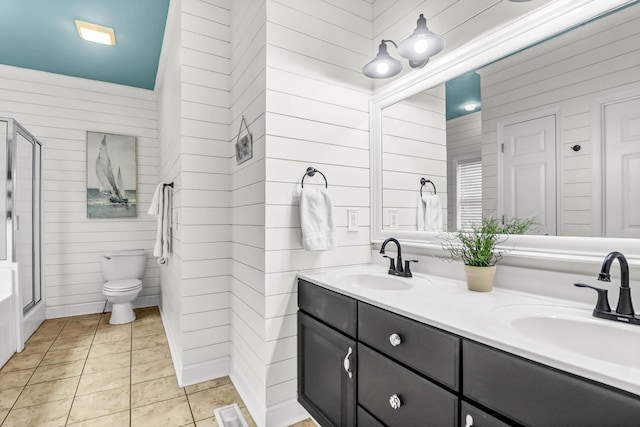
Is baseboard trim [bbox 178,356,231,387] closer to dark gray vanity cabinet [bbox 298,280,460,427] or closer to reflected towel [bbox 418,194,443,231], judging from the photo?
dark gray vanity cabinet [bbox 298,280,460,427]

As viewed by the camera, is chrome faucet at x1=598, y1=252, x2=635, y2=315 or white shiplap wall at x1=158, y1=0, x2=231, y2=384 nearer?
chrome faucet at x1=598, y1=252, x2=635, y2=315

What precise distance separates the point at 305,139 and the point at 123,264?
9.49 ft

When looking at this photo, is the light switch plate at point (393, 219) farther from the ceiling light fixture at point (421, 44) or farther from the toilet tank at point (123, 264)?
the toilet tank at point (123, 264)

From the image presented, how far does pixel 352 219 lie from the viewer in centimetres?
200

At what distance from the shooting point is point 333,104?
1.93 m

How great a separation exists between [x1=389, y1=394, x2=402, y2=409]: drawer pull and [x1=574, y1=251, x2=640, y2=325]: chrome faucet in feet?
2.16

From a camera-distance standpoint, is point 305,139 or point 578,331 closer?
point 578,331

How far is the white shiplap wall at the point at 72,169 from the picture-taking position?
3.45m

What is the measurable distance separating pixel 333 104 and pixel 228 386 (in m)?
1.94

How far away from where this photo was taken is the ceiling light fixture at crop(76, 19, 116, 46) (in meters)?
2.68

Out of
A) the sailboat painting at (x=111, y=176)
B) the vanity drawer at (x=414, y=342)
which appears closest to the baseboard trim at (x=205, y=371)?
the vanity drawer at (x=414, y=342)

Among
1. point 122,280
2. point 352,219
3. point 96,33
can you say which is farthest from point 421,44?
point 122,280

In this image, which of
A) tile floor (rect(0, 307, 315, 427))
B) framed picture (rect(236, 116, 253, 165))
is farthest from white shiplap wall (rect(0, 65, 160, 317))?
framed picture (rect(236, 116, 253, 165))

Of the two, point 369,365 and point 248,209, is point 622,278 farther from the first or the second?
point 248,209
